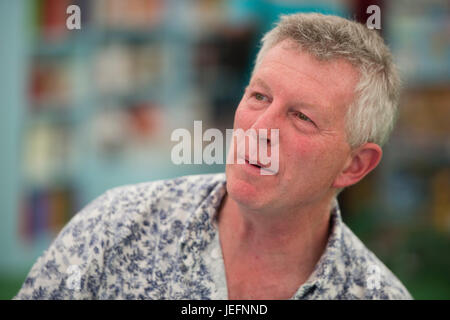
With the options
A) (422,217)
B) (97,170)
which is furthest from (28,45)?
(422,217)

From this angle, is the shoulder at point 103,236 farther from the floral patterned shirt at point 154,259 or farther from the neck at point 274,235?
the neck at point 274,235

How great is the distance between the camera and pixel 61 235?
1.26m

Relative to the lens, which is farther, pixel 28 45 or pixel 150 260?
pixel 28 45

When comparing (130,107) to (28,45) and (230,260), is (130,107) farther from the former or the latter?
(230,260)

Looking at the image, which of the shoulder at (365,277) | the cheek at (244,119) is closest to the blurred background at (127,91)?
the shoulder at (365,277)

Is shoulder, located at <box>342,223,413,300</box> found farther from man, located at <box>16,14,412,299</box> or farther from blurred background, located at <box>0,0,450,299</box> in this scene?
blurred background, located at <box>0,0,450,299</box>

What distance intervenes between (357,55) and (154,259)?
0.68 metres

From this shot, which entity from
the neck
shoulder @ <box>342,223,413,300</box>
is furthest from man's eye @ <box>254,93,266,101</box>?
shoulder @ <box>342,223,413,300</box>

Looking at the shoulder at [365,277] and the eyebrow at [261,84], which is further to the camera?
the shoulder at [365,277]

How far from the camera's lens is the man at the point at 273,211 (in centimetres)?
117
